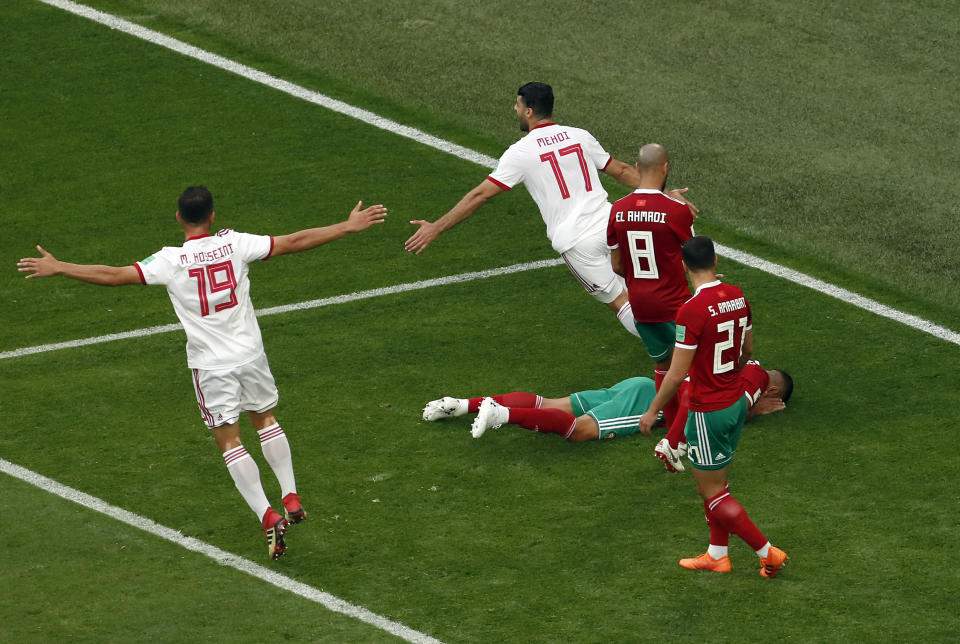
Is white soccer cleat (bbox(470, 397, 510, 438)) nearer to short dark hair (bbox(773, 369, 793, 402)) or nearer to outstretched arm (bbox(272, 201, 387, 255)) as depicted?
outstretched arm (bbox(272, 201, 387, 255))

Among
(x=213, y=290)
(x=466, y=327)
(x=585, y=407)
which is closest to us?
(x=213, y=290)

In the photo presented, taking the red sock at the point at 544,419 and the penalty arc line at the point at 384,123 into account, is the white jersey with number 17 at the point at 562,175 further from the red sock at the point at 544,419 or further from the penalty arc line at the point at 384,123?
the penalty arc line at the point at 384,123

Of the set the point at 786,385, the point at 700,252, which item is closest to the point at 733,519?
the point at 700,252

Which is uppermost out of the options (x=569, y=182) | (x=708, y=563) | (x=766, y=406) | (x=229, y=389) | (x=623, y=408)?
(x=569, y=182)

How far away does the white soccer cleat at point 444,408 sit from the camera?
35.0 feet

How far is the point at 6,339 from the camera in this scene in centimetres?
1238

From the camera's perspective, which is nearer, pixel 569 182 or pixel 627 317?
pixel 627 317

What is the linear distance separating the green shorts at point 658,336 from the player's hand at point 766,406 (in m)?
0.80

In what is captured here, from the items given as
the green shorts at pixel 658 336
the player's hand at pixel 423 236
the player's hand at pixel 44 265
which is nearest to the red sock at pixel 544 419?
the green shorts at pixel 658 336

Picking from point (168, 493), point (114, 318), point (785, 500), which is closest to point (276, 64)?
point (114, 318)

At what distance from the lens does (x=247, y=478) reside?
902 cm

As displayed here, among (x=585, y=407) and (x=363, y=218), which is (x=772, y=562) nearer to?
(x=585, y=407)

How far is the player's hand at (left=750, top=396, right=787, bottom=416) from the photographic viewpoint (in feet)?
35.3

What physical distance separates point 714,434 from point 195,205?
333 centimetres
